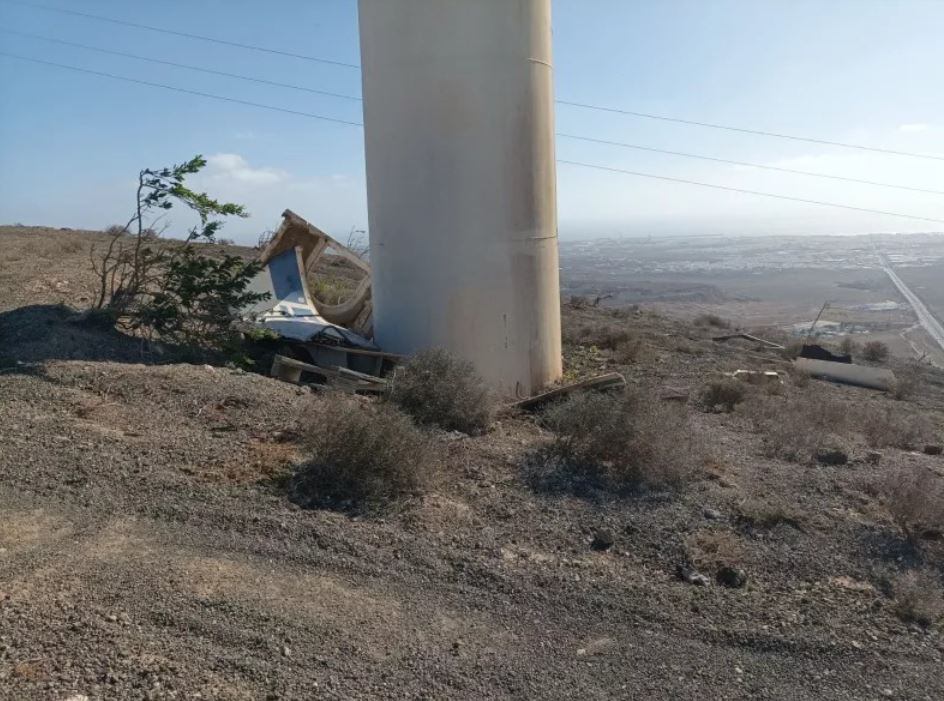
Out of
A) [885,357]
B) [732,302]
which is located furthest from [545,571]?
[732,302]

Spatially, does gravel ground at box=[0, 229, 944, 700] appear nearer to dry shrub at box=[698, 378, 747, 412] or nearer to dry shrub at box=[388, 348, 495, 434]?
dry shrub at box=[388, 348, 495, 434]

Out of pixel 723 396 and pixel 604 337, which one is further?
pixel 604 337

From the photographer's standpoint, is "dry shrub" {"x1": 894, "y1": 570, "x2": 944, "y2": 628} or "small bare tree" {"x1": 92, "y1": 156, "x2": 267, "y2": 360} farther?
"small bare tree" {"x1": 92, "y1": 156, "x2": 267, "y2": 360}

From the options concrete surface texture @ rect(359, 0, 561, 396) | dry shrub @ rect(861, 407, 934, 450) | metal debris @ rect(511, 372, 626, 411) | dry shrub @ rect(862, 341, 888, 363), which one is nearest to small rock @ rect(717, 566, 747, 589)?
metal debris @ rect(511, 372, 626, 411)

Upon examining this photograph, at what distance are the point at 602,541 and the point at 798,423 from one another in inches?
172

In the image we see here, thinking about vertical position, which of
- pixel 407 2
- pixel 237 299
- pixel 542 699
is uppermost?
pixel 407 2

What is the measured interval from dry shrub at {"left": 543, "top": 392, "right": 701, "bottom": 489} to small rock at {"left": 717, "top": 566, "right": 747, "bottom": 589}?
1424 millimetres

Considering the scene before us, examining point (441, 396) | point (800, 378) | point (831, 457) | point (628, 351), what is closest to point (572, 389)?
point (441, 396)

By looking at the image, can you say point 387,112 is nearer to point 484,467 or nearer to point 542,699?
point 484,467

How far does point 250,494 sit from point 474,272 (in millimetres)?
5141

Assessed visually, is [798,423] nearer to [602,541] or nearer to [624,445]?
[624,445]

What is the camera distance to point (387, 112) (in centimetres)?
995

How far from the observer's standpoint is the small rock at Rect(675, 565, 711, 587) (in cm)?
502

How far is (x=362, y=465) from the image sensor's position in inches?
228
